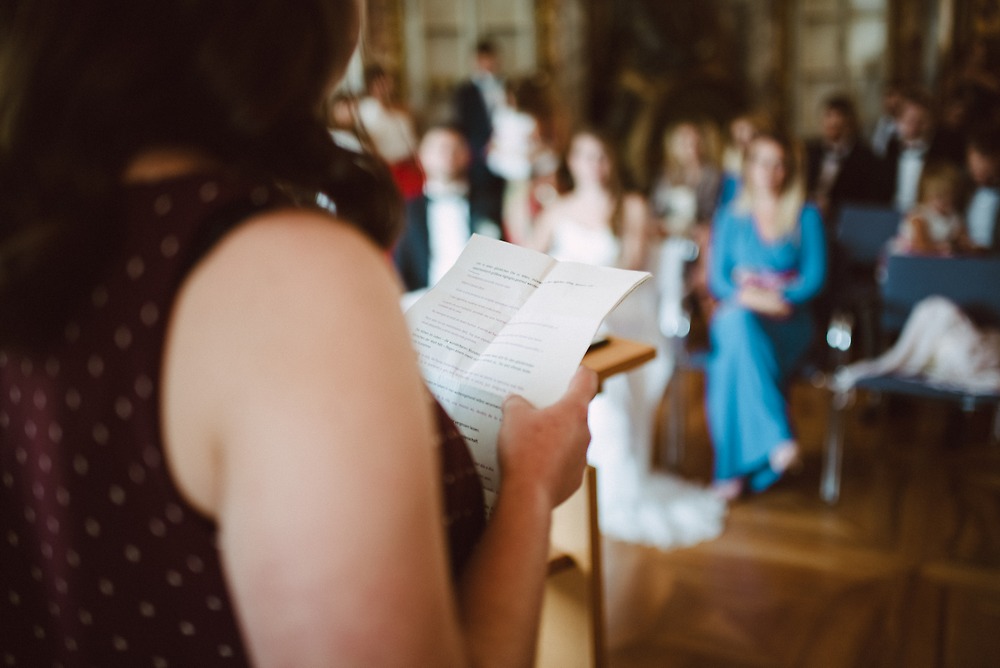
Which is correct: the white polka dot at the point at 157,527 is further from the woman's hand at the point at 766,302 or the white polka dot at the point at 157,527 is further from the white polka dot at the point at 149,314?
the woman's hand at the point at 766,302

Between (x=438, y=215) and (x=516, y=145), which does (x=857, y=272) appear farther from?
(x=516, y=145)

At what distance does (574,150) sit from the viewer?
13.4ft

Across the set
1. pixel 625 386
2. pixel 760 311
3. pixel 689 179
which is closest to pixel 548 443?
pixel 625 386

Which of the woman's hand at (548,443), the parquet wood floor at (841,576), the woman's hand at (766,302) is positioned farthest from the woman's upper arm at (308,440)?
the woman's hand at (766,302)

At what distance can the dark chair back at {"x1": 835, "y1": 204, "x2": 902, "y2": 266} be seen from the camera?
465 cm

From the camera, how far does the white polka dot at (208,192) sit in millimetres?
556

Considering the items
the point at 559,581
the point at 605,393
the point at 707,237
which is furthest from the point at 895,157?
the point at 559,581

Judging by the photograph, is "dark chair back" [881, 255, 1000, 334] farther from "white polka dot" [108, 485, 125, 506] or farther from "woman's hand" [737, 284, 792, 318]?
"white polka dot" [108, 485, 125, 506]

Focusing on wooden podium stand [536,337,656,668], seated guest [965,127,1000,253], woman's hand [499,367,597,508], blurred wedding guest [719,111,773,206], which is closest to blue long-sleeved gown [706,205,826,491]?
blurred wedding guest [719,111,773,206]

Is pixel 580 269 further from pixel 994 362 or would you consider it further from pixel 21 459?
pixel 994 362

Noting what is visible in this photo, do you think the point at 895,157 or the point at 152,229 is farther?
the point at 895,157

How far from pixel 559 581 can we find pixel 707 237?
11.3ft

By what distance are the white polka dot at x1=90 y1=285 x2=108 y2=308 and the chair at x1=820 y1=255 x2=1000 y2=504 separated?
3243 millimetres

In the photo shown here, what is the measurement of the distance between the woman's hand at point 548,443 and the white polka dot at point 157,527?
0.29m
